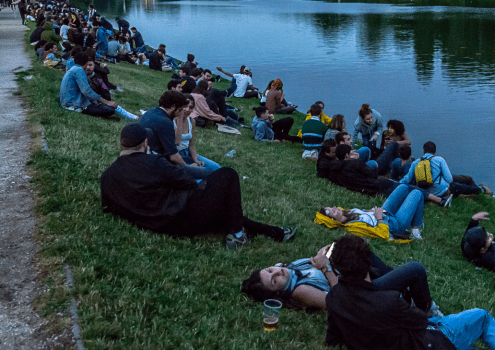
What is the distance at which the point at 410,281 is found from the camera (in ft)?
13.7

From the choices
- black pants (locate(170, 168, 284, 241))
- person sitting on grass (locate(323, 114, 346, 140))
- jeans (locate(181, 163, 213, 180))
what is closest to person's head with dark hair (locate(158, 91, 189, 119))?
jeans (locate(181, 163, 213, 180))

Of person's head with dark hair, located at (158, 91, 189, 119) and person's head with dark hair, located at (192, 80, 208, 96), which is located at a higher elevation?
person's head with dark hair, located at (192, 80, 208, 96)

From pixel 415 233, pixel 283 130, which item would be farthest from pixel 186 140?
pixel 283 130

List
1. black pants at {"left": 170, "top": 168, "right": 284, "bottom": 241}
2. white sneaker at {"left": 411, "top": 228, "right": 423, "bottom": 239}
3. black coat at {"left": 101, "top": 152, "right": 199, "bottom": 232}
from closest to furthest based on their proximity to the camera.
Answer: black coat at {"left": 101, "top": 152, "right": 199, "bottom": 232}, black pants at {"left": 170, "top": 168, "right": 284, "bottom": 241}, white sneaker at {"left": 411, "top": 228, "right": 423, "bottom": 239}

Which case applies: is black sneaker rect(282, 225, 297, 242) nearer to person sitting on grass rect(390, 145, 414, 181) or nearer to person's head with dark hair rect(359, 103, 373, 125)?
person sitting on grass rect(390, 145, 414, 181)

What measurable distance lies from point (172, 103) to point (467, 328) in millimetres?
4649

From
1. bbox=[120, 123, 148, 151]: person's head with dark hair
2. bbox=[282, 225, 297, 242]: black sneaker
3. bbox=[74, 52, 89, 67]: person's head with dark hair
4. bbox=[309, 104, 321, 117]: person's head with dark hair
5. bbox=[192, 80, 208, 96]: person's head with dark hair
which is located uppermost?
bbox=[74, 52, 89, 67]: person's head with dark hair

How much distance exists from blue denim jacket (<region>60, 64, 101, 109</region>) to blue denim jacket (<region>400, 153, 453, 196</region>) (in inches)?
274

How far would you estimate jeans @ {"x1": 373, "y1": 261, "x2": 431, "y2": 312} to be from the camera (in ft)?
13.6

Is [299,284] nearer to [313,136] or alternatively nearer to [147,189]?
[147,189]

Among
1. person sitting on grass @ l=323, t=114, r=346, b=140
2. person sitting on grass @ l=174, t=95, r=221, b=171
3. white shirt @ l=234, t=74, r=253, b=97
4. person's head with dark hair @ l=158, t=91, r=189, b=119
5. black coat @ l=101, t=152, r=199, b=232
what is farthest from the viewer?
white shirt @ l=234, t=74, r=253, b=97

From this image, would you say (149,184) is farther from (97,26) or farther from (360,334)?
(97,26)

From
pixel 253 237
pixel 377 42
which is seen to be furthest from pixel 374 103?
pixel 377 42

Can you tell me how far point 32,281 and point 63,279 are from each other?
268mm
